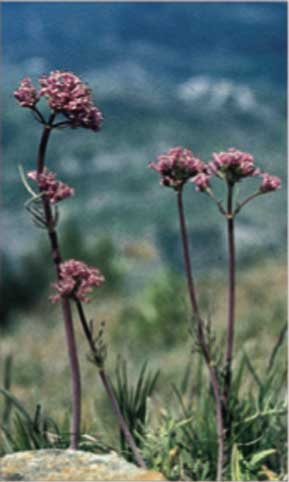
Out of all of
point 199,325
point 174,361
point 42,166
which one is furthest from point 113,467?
point 174,361

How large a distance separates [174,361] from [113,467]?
373cm

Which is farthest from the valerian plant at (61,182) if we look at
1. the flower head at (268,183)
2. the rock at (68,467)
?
the flower head at (268,183)

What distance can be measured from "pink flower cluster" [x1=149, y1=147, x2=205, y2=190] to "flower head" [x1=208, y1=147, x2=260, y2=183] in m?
0.04

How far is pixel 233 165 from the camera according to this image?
2268 mm

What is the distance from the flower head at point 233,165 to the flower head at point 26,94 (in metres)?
0.42

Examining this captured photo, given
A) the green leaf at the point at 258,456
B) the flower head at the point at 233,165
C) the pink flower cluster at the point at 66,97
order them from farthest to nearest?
the green leaf at the point at 258,456
the flower head at the point at 233,165
the pink flower cluster at the point at 66,97

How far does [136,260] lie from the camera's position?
10227mm

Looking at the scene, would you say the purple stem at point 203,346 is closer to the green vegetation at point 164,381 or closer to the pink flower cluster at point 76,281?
the green vegetation at point 164,381

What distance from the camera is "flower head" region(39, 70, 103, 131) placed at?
2160mm

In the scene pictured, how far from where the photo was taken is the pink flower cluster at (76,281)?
7.34ft

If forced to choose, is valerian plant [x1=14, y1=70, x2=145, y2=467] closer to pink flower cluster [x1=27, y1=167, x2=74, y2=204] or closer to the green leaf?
pink flower cluster [x1=27, y1=167, x2=74, y2=204]

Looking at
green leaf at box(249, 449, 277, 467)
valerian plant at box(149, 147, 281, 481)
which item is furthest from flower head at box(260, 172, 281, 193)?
green leaf at box(249, 449, 277, 467)

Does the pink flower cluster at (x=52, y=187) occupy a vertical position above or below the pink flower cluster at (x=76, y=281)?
above

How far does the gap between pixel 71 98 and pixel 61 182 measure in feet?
0.65
